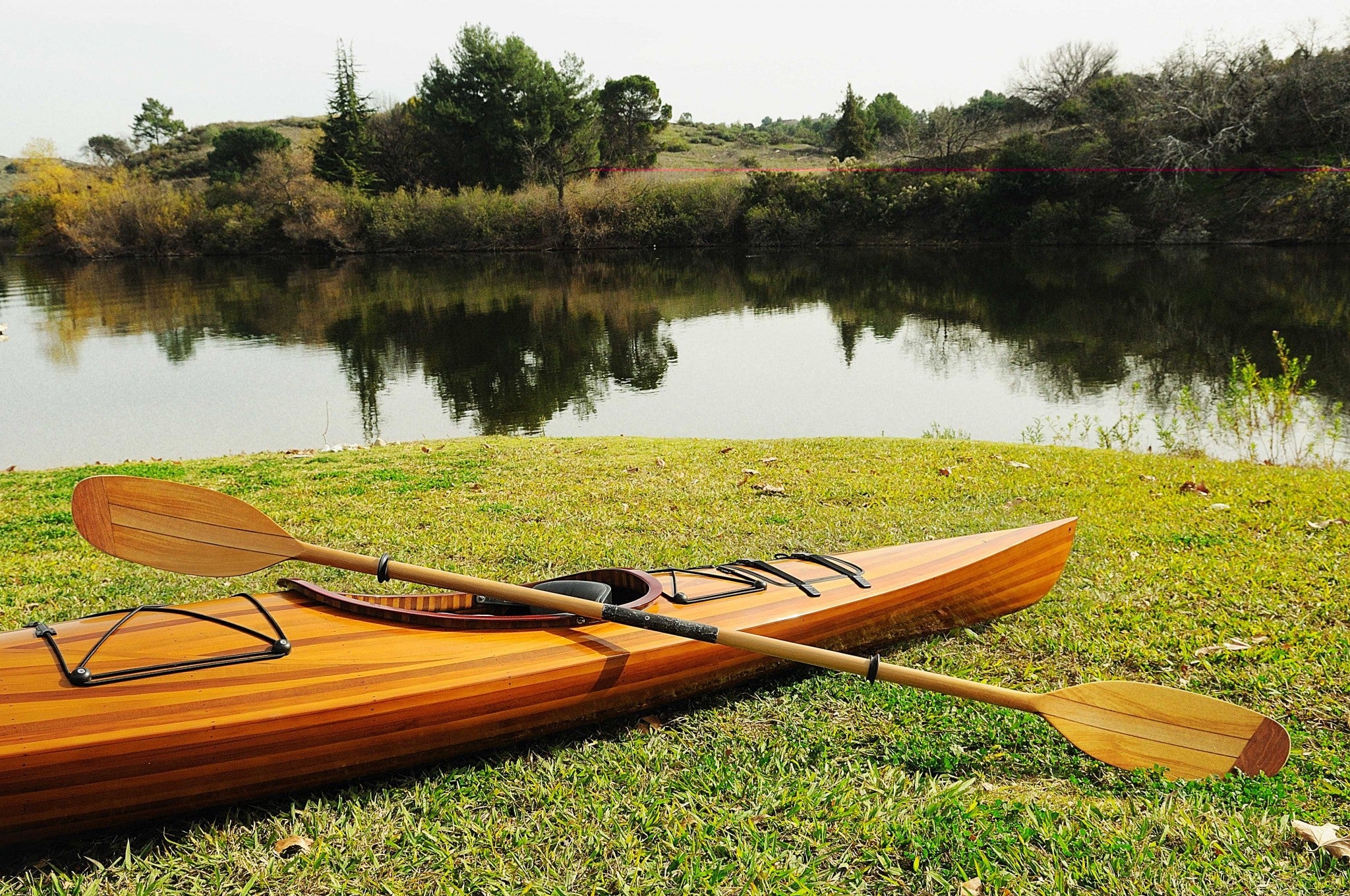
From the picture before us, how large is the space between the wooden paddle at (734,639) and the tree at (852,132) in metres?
47.1

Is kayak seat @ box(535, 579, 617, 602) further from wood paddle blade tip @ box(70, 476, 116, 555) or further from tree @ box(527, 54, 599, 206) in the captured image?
tree @ box(527, 54, 599, 206)

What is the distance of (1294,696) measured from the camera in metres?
3.08

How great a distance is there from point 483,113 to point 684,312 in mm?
34425

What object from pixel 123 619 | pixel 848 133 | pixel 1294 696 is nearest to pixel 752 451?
pixel 1294 696

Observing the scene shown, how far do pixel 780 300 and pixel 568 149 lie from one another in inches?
1225

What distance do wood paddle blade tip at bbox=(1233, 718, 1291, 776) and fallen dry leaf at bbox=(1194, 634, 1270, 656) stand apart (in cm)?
80

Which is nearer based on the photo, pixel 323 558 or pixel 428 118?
pixel 323 558

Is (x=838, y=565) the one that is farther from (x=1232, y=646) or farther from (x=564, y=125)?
(x=564, y=125)

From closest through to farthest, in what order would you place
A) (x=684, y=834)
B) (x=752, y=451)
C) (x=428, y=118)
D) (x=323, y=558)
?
(x=684, y=834) < (x=323, y=558) < (x=752, y=451) < (x=428, y=118)

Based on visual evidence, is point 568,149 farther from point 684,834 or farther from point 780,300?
point 684,834

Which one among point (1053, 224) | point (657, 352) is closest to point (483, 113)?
point (1053, 224)

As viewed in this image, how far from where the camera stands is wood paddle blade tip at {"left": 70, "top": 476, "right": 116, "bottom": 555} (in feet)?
9.39

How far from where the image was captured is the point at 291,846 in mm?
2424

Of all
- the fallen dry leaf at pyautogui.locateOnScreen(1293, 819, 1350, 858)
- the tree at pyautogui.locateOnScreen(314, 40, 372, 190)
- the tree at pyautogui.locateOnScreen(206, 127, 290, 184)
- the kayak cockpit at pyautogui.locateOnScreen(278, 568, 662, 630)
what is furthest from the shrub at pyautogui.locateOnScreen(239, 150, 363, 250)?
the fallen dry leaf at pyautogui.locateOnScreen(1293, 819, 1350, 858)
